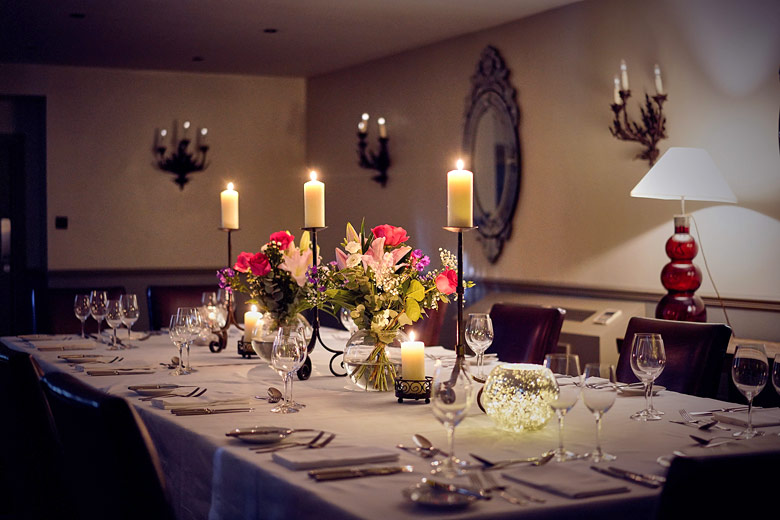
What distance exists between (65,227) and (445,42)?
321 cm

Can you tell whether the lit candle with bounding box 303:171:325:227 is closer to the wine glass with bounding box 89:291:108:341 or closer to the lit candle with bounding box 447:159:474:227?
the lit candle with bounding box 447:159:474:227

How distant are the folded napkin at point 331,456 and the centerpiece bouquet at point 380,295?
0.69 metres

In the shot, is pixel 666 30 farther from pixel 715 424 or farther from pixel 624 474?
pixel 624 474

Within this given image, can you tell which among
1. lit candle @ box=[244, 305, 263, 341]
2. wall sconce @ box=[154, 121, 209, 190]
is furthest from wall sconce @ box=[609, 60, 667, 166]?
wall sconce @ box=[154, 121, 209, 190]

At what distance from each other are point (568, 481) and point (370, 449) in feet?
1.16

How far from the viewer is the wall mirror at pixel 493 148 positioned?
540cm

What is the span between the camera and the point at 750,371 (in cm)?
181

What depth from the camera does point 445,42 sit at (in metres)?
5.96

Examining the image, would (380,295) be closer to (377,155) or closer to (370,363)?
(370,363)

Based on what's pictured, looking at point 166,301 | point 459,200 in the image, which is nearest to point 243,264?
point 459,200

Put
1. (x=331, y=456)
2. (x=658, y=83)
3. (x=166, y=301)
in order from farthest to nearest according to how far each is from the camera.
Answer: (x=658, y=83) < (x=166, y=301) < (x=331, y=456)

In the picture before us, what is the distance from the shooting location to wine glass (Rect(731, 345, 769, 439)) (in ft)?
5.93

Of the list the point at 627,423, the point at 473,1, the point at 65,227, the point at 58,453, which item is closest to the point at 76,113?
the point at 65,227

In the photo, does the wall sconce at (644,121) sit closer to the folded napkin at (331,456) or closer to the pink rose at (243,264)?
the pink rose at (243,264)
